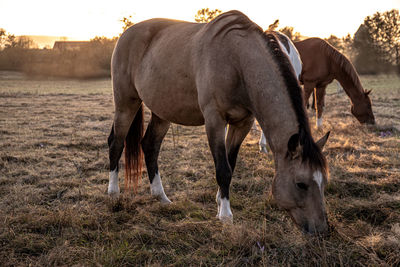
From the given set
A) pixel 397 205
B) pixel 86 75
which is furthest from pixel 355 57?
pixel 397 205

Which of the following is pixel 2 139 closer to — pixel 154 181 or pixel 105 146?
pixel 105 146

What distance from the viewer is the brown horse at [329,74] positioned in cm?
727

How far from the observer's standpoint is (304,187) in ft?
7.55

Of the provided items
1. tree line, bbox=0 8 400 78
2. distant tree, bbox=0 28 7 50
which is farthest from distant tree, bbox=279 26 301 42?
distant tree, bbox=0 28 7 50

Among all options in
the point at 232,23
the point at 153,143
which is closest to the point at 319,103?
the point at 153,143

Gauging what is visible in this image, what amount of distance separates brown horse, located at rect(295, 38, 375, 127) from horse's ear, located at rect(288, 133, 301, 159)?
532 cm

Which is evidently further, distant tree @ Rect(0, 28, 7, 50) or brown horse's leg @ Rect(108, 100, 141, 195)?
distant tree @ Rect(0, 28, 7, 50)

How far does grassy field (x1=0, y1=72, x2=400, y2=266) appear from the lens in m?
2.22

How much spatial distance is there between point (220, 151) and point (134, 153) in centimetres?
150

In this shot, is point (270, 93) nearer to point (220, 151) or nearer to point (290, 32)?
point (220, 151)

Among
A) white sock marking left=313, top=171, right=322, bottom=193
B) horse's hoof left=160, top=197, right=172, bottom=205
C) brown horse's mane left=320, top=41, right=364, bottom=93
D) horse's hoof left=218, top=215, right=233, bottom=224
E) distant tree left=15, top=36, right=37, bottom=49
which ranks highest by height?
distant tree left=15, top=36, right=37, bottom=49

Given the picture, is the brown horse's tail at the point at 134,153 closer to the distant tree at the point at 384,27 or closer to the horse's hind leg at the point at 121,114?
the horse's hind leg at the point at 121,114

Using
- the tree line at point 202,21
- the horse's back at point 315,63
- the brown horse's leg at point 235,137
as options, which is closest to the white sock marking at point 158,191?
the brown horse's leg at point 235,137

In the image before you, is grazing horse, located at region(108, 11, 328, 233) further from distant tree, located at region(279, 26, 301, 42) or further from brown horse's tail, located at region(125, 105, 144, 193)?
distant tree, located at region(279, 26, 301, 42)
